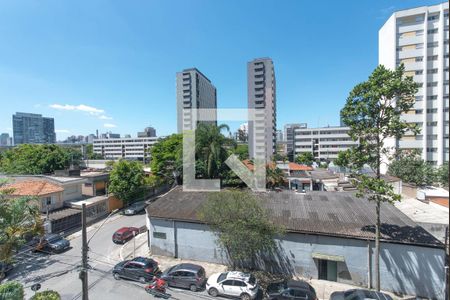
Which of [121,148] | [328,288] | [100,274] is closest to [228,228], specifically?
[328,288]

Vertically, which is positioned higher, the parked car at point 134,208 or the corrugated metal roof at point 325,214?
the corrugated metal roof at point 325,214

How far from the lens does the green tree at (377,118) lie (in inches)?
411

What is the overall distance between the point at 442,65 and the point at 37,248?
63413 mm

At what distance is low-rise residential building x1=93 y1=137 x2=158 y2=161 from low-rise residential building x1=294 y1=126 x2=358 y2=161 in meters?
62.8

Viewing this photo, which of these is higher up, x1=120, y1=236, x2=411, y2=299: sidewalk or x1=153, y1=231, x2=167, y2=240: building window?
x1=153, y1=231, x2=167, y2=240: building window

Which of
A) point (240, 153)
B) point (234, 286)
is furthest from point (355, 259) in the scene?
point (240, 153)

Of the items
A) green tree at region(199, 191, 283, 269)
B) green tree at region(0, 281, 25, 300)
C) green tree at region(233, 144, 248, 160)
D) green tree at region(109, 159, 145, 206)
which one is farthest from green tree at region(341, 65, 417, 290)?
green tree at region(109, 159, 145, 206)

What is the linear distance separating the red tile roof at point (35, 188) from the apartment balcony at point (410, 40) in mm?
60062

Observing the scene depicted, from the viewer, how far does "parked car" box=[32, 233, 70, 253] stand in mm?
17281

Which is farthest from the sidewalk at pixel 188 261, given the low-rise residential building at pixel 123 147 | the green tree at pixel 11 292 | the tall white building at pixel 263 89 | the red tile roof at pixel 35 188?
the low-rise residential building at pixel 123 147

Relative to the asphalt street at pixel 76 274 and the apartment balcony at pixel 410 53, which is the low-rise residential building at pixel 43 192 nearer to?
the asphalt street at pixel 76 274

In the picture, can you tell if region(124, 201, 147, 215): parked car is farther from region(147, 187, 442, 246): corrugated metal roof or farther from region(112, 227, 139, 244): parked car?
region(147, 187, 442, 246): corrugated metal roof

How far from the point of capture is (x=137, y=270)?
13047mm

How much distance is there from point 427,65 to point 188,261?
53.6 metres
